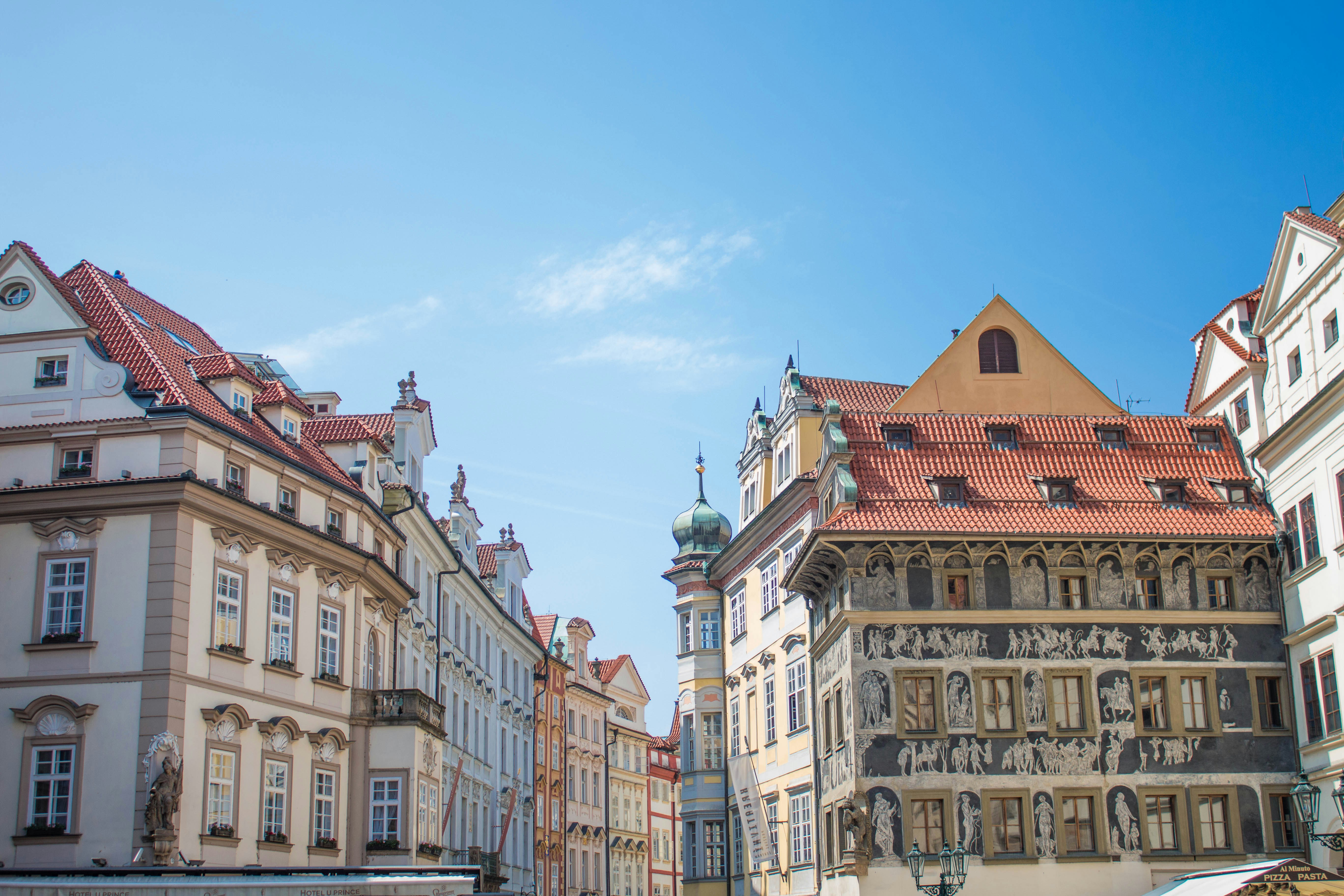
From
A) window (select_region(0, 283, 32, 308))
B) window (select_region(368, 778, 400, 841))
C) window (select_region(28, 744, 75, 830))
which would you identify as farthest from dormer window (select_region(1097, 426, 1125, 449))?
window (select_region(0, 283, 32, 308))

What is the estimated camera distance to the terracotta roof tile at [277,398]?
3553 centimetres

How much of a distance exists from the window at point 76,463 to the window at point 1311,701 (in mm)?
26982

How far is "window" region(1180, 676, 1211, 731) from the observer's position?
34.2 meters

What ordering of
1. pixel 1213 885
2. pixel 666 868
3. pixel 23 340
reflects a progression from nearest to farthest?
pixel 1213 885
pixel 23 340
pixel 666 868

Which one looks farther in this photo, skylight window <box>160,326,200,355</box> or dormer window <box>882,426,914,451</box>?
dormer window <box>882,426,914,451</box>

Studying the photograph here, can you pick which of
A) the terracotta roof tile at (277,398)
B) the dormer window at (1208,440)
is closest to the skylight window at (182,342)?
the terracotta roof tile at (277,398)

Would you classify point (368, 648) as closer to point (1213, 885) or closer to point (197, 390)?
point (197, 390)

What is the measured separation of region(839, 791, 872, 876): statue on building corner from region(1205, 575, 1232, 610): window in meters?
9.78

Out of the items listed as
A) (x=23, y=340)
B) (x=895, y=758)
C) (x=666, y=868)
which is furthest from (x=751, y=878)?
(x=666, y=868)

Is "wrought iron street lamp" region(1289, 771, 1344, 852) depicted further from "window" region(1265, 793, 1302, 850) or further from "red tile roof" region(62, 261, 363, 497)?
"red tile roof" region(62, 261, 363, 497)

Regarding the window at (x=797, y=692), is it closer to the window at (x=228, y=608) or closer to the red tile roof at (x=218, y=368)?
the window at (x=228, y=608)

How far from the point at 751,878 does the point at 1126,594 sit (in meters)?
15.8

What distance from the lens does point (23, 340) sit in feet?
104

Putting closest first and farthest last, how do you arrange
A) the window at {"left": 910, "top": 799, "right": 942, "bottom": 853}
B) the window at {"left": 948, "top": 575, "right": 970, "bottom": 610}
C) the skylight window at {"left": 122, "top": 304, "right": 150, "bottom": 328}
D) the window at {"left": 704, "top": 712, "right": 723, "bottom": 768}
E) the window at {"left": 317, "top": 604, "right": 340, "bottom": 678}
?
the window at {"left": 910, "top": 799, "right": 942, "bottom": 853}
the window at {"left": 317, "top": 604, "right": 340, "bottom": 678}
the skylight window at {"left": 122, "top": 304, "right": 150, "bottom": 328}
the window at {"left": 948, "top": 575, "right": 970, "bottom": 610}
the window at {"left": 704, "top": 712, "right": 723, "bottom": 768}
